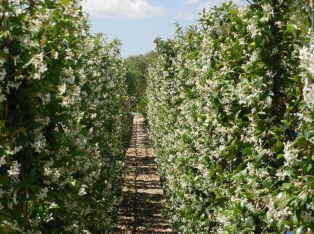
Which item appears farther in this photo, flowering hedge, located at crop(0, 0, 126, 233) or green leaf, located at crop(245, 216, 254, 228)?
green leaf, located at crop(245, 216, 254, 228)

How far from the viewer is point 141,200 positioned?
1097 centimetres

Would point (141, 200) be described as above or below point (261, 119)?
below

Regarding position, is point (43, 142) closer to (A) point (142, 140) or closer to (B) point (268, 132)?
(B) point (268, 132)

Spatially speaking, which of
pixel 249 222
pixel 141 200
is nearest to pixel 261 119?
pixel 249 222

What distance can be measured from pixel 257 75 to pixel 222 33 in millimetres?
1178

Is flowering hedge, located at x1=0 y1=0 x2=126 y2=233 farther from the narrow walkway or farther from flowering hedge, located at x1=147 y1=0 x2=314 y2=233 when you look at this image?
the narrow walkway

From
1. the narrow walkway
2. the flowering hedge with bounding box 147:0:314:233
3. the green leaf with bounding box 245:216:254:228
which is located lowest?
the narrow walkway

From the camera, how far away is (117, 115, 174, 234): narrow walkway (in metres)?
8.84

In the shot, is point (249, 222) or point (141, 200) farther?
point (141, 200)

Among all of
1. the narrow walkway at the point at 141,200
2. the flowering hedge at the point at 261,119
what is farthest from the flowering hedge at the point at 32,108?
the narrow walkway at the point at 141,200

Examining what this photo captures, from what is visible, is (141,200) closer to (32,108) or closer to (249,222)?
(249,222)

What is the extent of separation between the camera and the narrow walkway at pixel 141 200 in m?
8.84

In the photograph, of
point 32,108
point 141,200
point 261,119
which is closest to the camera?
point 32,108

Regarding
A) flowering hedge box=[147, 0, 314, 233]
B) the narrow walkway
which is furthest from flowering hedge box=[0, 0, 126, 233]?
the narrow walkway
